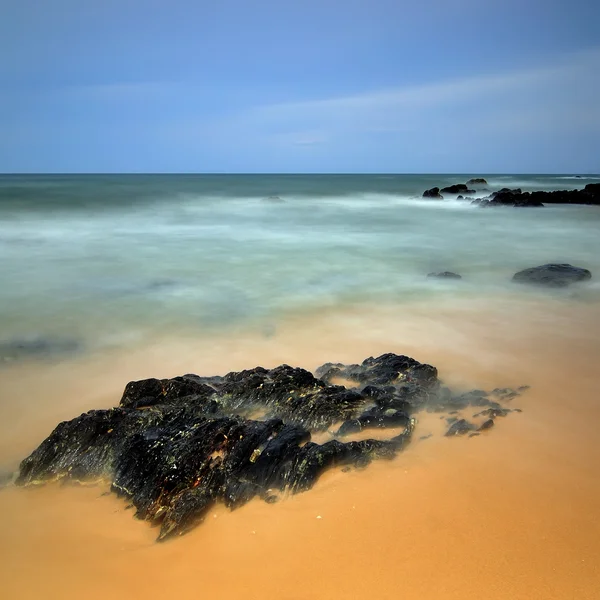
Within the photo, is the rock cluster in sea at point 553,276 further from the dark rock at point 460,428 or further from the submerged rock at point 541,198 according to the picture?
the submerged rock at point 541,198

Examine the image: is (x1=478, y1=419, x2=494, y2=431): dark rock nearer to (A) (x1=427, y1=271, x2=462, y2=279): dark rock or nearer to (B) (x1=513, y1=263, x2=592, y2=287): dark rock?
(B) (x1=513, y1=263, x2=592, y2=287): dark rock

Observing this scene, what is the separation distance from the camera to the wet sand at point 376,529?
2.43m

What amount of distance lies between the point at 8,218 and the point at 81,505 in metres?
23.8

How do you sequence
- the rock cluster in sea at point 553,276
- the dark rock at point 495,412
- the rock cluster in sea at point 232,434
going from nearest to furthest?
1. the rock cluster in sea at point 232,434
2. the dark rock at point 495,412
3. the rock cluster in sea at point 553,276

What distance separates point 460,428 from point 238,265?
331 inches

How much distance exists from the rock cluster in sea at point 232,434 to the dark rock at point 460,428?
0.04ft

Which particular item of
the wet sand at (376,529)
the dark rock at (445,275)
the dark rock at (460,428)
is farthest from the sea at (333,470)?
the dark rock at (445,275)

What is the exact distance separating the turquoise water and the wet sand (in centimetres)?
304

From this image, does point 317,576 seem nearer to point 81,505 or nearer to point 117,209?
point 81,505

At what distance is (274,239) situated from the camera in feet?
54.1

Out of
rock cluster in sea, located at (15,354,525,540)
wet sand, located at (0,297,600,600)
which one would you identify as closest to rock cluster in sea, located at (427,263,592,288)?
wet sand, located at (0,297,600,600)

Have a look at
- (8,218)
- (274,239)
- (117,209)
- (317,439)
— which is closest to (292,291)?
(317,439)

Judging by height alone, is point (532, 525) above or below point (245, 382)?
below

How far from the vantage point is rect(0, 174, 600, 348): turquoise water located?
7164 mm
